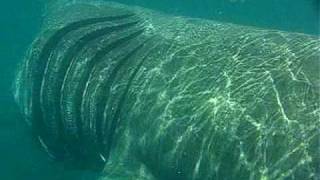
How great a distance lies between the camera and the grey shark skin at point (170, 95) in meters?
5.44

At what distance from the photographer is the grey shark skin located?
17.9 feet

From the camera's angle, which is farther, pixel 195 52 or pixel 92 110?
pixel 92 110

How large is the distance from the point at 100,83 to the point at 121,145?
1.07 m

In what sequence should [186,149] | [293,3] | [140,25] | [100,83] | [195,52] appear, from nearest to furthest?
[186,149], [195,52], [100,83], [140,25], [293,3]

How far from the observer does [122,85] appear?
7426 millimetres

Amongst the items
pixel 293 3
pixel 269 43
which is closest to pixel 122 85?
pixel 269 43

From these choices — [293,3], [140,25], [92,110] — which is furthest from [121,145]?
[293,3]

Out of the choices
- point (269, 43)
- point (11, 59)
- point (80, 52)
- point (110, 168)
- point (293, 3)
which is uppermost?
point (269, 43)

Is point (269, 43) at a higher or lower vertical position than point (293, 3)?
higher

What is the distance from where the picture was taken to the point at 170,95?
22.1 ft

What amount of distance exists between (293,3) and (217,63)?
1404 inches

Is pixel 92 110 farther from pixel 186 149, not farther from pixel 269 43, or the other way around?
pixel 269 43

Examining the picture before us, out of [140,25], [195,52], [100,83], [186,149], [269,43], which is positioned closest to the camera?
[186,149]

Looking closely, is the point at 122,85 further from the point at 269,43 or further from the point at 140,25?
the point at 269,43
